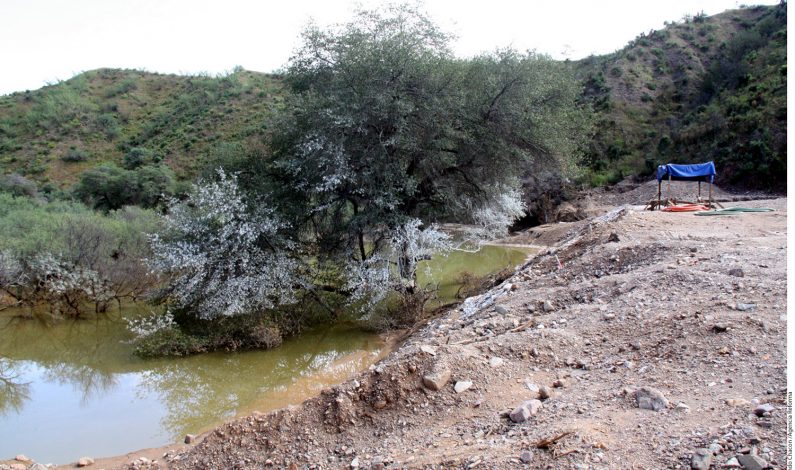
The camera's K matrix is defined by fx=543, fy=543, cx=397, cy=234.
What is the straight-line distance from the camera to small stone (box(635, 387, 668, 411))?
4.54 m

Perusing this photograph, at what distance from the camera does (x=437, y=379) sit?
5.81 m

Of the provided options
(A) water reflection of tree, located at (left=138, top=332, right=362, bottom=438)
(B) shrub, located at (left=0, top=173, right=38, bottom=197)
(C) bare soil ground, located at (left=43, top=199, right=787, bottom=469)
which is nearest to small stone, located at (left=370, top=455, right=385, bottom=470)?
(C) bare soil ground, located at (left=43, top=199, right=787, bottom=469)

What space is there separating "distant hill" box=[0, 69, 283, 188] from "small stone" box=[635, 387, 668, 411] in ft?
113

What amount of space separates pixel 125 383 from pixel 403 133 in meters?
7.72

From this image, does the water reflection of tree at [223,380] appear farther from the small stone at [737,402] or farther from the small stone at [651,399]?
the small stone at [737,402]

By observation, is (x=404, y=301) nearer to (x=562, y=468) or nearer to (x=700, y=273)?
(x=700, y=273)

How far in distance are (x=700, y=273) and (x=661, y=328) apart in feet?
7.33

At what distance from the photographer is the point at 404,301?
12.5m

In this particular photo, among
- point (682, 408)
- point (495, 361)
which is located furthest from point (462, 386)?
point (682, 408)

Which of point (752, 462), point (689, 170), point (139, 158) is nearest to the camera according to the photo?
point (752, 462)

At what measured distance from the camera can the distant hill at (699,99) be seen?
2805 cm

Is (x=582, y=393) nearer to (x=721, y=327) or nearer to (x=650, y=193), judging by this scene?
(x=721, y=327)

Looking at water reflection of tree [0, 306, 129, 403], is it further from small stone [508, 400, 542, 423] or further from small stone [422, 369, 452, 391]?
small stone [508, 400, 542, 423]

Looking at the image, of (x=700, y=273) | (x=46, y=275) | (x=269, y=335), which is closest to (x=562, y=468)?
(x=700, y=273)
